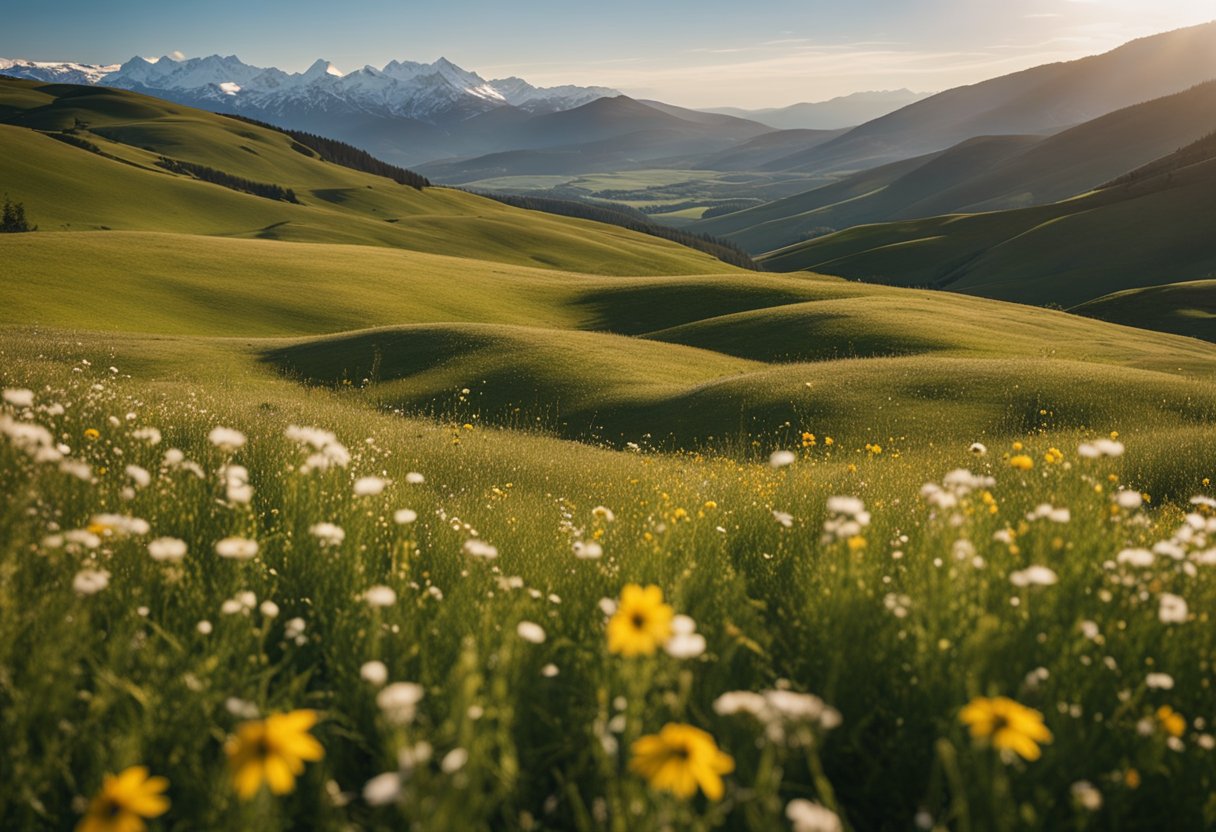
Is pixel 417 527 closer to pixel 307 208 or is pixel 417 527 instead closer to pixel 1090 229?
pixel 307 208

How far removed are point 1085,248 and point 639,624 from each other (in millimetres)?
185799

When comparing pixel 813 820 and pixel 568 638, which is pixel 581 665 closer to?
pixel 568 638

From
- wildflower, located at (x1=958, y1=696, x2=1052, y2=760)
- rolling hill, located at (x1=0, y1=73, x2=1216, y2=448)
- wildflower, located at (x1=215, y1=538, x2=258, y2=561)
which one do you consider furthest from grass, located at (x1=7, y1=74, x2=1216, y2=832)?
rolling hill, located at (x1=0, y1=73, x2=1216, y2=448)

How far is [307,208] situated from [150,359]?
118 meters

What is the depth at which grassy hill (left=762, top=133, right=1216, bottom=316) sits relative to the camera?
14612cm

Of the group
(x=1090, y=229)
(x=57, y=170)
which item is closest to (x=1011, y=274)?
(x=1090, y=229)

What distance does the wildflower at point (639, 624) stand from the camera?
323 centimetres

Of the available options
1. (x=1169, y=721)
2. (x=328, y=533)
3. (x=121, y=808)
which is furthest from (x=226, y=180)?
(x=1169, y=721)

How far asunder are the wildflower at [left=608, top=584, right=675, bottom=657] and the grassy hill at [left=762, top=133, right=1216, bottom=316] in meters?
153

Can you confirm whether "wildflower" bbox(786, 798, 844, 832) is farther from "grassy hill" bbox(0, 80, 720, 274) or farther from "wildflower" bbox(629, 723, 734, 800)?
"grassy hill" bbox(0, 80, 720, 274)

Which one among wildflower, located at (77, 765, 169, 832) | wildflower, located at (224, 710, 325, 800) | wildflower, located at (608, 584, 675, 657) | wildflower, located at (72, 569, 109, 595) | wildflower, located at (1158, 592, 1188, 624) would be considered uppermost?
wildflower, located at (608, 584, 675, 657)

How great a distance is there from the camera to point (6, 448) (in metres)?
6.55

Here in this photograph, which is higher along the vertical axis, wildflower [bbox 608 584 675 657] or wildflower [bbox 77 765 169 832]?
wildflower [bbox 608 584 675 657]

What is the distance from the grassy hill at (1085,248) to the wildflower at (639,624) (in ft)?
501
